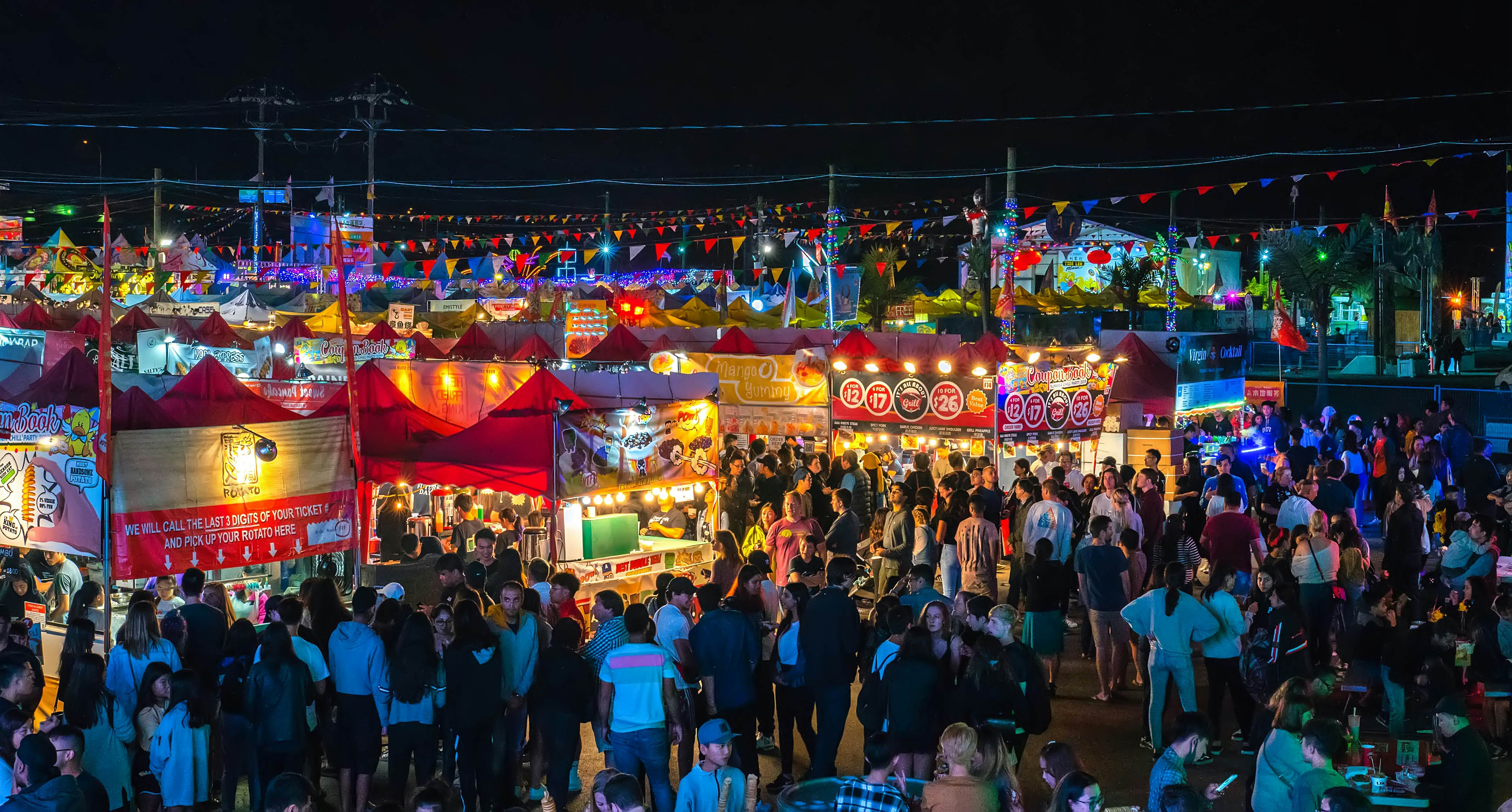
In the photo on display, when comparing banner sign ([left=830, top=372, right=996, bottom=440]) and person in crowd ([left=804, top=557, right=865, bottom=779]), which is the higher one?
banner sign ([left=830, top=372, right=996, bottom=440])

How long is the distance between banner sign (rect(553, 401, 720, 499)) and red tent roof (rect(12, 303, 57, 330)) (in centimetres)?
1630

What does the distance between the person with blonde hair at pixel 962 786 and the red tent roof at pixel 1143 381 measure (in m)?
13.4

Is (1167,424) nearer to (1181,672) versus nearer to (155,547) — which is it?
(1181,672)

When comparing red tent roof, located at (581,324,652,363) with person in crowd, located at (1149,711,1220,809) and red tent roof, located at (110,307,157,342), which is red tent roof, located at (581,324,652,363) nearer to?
red tent roof, located at (110,307,157,342)

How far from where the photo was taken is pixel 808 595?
24.9 feet

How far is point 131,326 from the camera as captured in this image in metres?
23.0

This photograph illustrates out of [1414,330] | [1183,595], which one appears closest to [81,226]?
[1414,330]

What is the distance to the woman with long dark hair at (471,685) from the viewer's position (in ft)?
21.6

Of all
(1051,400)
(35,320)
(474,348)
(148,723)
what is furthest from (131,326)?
(148,723)

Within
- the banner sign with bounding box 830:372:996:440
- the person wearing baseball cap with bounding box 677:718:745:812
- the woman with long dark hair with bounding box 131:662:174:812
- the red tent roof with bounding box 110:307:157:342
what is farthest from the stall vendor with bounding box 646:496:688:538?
the red tent roof with bounding box 110:307:157:342

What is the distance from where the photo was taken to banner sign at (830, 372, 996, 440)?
14117mm

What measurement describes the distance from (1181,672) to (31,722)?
252 inches

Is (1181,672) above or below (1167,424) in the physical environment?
below

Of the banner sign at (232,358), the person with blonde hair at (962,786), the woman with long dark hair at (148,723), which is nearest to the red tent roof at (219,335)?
the banner sign at (232,358)
